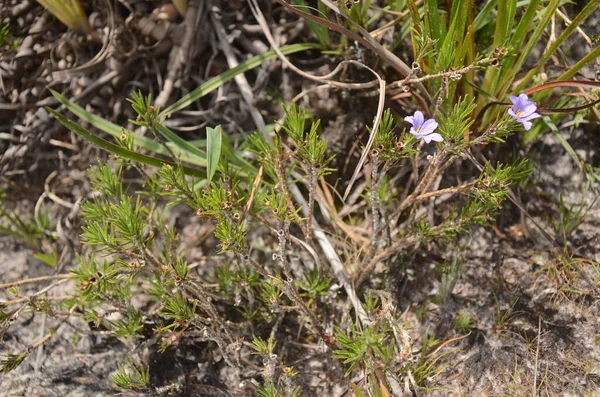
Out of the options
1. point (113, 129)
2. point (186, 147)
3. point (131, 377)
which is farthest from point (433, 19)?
point (131, 377)

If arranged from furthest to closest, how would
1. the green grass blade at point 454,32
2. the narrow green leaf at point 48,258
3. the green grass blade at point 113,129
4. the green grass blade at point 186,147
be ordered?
the narrow green leaf at point 48,258 < the green grass blade at point 113,129 < the green grass blade at point 186,147 < the green grass blade at point 454,32

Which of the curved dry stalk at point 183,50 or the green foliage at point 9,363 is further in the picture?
the curved dry stalk at point 183,50

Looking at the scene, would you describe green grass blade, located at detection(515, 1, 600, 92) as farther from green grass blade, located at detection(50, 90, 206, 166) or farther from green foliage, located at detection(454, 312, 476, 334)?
green grass blade, located at detection(50, 90, 206, 166)

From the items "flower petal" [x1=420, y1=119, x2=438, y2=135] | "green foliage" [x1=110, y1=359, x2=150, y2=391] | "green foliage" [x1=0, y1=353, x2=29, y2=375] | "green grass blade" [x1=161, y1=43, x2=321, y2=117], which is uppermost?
"flower petal" [x1=420, y1=119, x2=438, y2=135]

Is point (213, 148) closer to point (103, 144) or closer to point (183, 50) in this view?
point (103, 144)

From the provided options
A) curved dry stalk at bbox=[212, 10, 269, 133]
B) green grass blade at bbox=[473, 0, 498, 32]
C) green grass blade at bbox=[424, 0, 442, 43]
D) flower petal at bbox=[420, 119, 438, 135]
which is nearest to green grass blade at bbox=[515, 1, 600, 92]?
green grass blade at bbox=[473, 0, 498, 32]

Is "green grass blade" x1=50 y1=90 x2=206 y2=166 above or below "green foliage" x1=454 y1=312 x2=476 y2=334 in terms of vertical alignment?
above

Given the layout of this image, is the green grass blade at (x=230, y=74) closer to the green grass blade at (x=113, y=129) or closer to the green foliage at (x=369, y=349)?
the green grass blade at (x=113, y=129)

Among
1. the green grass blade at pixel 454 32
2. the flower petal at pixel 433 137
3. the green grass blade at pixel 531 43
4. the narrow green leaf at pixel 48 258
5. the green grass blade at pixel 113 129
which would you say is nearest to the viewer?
the flower petal at pixel 433 137

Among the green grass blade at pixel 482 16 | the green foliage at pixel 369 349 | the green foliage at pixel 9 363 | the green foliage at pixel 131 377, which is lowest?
the green foliage at pixel 131 377

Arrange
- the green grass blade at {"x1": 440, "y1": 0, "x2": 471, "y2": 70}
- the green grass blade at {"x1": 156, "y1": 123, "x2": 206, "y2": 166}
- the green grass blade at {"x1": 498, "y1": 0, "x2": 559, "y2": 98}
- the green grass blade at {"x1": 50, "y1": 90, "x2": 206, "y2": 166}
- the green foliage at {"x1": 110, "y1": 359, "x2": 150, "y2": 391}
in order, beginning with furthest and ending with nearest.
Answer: the green grass blade at {"x1": 50, "y1": 90, "x2": 206, "y2": 166} < the green grass blade at {"x1": 156, "y1": 123, "x2": 206, "y2": 166} < the green foliage at {"x1": 110, "y1": 359, "x2": 150, "y2": 391} < the green grass blade at {"x1": 498, "y1": 0, "x2": 559, "y2": 98} < the green grass blade at {"x1": 440, "y1": 0, "x2": 471, "y2": 70}

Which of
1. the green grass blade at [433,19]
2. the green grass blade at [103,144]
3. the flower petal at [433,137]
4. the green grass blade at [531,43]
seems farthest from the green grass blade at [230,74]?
the flower petal at [433,137]

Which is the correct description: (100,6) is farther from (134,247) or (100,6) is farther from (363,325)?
(363,325)
